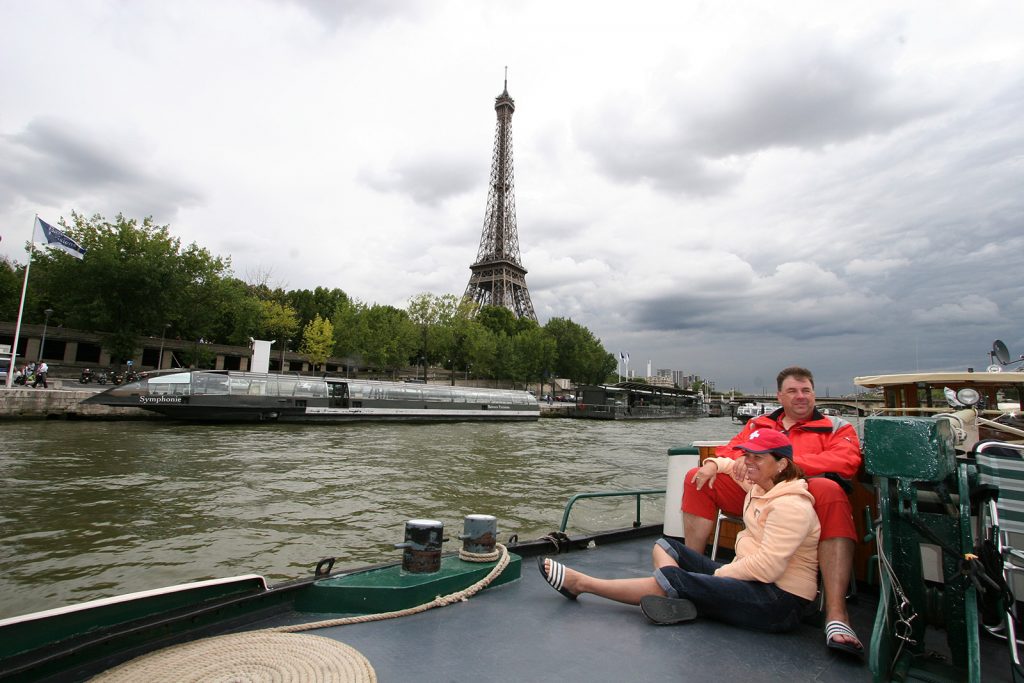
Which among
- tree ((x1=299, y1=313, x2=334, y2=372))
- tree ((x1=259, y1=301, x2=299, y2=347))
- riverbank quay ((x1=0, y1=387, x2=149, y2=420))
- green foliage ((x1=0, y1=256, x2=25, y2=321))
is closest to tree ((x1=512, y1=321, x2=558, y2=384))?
tree ((x1=299, y1=313, x2=334, y2=372))

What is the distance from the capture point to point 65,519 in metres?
8.39

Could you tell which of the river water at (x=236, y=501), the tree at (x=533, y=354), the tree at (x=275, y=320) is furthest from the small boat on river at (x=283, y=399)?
the tree at (x=533, y=354)

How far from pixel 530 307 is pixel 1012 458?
9199 centimetres

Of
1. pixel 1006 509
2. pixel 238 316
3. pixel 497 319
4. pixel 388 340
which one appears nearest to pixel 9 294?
pixel 238 316

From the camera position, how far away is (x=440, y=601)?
11.0 feet

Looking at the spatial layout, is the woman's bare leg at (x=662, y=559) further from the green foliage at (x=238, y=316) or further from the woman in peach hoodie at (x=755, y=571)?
the green foliage at (x=238, y=316)

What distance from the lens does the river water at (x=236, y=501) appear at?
6.66 m

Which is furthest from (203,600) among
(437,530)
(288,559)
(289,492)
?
(289,492)

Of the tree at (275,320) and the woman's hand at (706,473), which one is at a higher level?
the tree at (275,320)

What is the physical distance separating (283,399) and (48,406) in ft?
34.0

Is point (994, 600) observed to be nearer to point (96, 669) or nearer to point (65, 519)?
point (96, 669)

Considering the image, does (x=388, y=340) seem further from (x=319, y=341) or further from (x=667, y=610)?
(x=667, y=610)

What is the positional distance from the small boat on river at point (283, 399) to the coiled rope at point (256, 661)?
27.8 metres

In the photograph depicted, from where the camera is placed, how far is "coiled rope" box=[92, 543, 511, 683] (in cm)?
242
